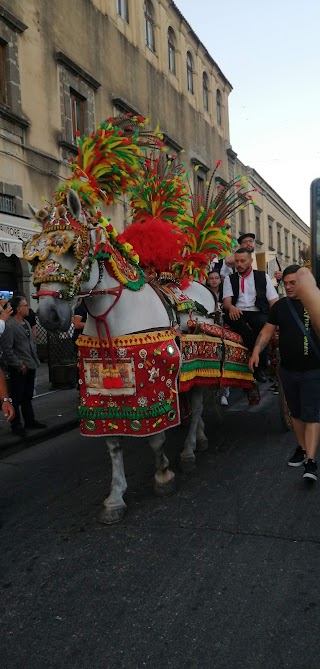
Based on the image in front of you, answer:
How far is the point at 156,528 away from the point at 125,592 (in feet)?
2.46

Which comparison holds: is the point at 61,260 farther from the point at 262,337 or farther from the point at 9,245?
the point at 9,245

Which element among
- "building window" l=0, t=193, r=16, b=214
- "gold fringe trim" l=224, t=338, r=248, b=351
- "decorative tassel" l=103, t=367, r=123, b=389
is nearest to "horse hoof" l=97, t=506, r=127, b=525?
"decorative tassel" l=103, t=367, r=123, b=389

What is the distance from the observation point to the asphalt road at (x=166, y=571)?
91.7 inches

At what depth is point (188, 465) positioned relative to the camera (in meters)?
4.69

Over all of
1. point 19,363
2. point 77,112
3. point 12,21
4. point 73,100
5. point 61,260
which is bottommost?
point 19,363

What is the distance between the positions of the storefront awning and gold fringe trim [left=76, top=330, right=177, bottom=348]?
6.38 meters

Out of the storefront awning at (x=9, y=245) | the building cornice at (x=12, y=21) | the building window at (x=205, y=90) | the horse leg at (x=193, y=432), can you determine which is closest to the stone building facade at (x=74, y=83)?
the building cornice at (x=12, y=21)

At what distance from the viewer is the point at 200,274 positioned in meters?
5.40

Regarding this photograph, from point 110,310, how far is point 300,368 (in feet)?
5.93

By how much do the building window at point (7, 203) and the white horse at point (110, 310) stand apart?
892 cm

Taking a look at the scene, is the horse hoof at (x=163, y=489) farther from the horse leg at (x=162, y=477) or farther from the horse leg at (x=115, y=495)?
the horse leg at (x=115, y=495)

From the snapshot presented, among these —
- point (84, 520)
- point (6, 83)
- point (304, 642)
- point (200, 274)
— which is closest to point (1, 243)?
point (6, 83)

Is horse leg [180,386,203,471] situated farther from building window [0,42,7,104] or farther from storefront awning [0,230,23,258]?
building window [0,42,7,104]

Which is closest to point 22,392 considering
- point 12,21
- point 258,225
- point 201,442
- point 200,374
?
point 201,442
